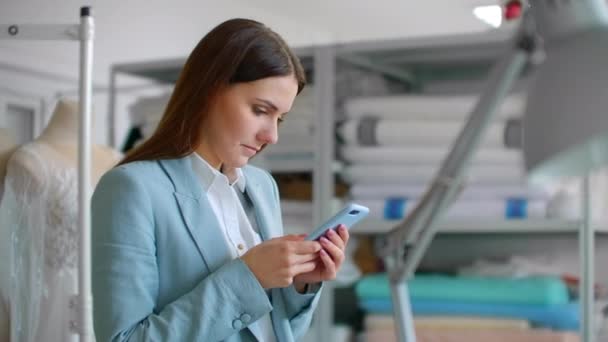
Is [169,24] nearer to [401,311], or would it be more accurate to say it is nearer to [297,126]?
[297,126]

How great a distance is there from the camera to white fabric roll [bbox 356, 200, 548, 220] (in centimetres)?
236

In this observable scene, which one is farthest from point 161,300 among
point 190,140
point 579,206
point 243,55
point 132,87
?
point 132,87

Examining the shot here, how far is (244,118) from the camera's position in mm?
1158

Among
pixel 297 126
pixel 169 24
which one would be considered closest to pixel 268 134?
pixel 297 126

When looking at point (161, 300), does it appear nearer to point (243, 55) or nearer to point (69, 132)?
point (243, 55)

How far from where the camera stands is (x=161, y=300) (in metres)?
1.12

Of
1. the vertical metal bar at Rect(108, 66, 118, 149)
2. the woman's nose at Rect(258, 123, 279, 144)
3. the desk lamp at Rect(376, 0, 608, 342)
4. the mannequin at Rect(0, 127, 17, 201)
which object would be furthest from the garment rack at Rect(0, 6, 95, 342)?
the vertical metal bar at Rect(108, 66, 118, 149)

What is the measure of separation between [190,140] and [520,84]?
157cm

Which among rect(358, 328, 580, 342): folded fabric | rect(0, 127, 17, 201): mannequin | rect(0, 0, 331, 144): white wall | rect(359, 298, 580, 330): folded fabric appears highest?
rect(0, 0, 331, 144): white wall

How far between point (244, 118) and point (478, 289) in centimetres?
138

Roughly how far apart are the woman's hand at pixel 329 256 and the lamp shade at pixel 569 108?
0.51 m

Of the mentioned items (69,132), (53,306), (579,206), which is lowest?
(53,306)

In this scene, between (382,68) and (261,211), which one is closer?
(261,211)

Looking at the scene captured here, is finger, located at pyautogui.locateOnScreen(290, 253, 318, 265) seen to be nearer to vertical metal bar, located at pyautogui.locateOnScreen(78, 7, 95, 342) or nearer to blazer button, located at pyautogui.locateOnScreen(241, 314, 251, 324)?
blazer button, located at pyautogui.locateOnScreen(241, 314, 251, 324)
